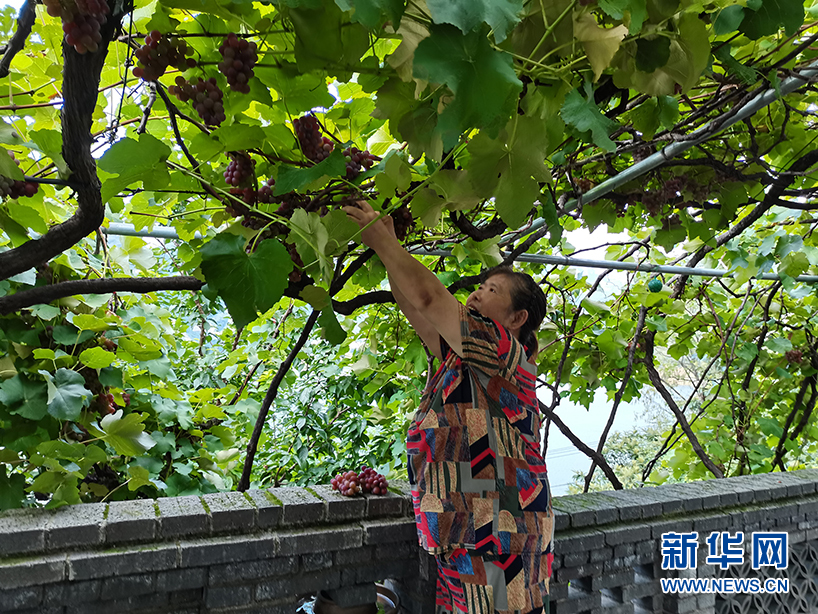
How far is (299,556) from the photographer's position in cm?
123

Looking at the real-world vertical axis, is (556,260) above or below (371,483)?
above

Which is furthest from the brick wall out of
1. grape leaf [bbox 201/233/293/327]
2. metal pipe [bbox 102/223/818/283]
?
grape leaf [bbox 201/233/293/327]

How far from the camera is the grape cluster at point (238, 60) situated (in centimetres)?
57

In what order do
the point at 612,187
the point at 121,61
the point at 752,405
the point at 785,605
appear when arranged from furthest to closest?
the point at 752,405
the point at 785,605
the point at 612,187
the point at 121,61

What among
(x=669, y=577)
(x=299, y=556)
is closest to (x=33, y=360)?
(x=299, y=556)

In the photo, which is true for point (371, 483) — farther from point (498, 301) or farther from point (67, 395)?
point (67, 395)

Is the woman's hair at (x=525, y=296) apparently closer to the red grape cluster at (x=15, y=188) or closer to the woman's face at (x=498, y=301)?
the woman's face at (x=498, y=301)

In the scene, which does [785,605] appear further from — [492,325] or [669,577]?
[492,325]

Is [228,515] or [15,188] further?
[228,515]

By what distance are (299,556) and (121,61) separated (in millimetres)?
1022

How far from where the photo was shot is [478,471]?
1259 mm

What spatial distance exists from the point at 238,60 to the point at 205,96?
0.30 feet

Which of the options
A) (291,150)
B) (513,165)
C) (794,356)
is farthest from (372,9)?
(794,356)

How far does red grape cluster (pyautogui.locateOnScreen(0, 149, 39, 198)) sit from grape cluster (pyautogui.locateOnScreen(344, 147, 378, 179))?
0.43 meters
